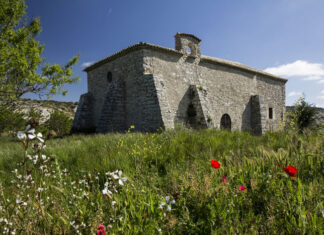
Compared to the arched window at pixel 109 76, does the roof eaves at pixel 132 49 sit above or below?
above

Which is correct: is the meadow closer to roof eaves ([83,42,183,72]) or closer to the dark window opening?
roof eaves ([83,42,183,72])

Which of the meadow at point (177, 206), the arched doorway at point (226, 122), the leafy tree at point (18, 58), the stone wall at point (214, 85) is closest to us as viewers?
the meadow at point (177, 206)

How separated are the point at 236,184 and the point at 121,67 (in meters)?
12.2

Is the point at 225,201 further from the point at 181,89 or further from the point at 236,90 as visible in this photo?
the point at 236,90

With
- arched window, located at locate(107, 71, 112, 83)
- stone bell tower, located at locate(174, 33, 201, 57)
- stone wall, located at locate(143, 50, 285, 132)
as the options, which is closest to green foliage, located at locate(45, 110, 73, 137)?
arched window, located at locate(107, 71, 112, 83)

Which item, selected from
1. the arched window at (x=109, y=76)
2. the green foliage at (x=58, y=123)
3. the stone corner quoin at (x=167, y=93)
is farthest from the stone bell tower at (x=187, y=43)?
the green foliage at (x=58, y=123)

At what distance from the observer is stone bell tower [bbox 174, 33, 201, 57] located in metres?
13.1

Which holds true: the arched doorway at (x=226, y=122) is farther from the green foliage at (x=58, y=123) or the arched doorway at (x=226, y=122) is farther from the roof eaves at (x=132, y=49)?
the green foliage at (x=58, y=123)

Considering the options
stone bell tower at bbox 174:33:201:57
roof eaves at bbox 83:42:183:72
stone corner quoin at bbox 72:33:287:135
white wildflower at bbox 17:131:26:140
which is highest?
stone bell tower at bbox 174:33:201:57

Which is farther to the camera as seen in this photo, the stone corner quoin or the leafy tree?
the stone corner quoin

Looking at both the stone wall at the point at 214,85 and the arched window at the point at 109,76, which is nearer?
the stone wall at the point at 214,85

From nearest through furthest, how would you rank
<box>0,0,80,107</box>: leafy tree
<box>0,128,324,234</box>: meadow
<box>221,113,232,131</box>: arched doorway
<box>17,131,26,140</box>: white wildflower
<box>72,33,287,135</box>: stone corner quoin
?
<box>17,131,26,140</box>: white wildflower → <box>0,128,324,234</box>: meadow → <box>0,0,80,107</box>: leafy tree → <box>72,33,287,135</box>: stone corner quoin → <box>221,113,232,131</box>: arched doorway

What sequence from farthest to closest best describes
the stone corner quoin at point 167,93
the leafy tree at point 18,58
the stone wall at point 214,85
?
the stone wall at point 214,85 < the stone corner quoin at point 167,93 < the leafy tree at point 18,58

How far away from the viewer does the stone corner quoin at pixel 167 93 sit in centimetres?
1121
